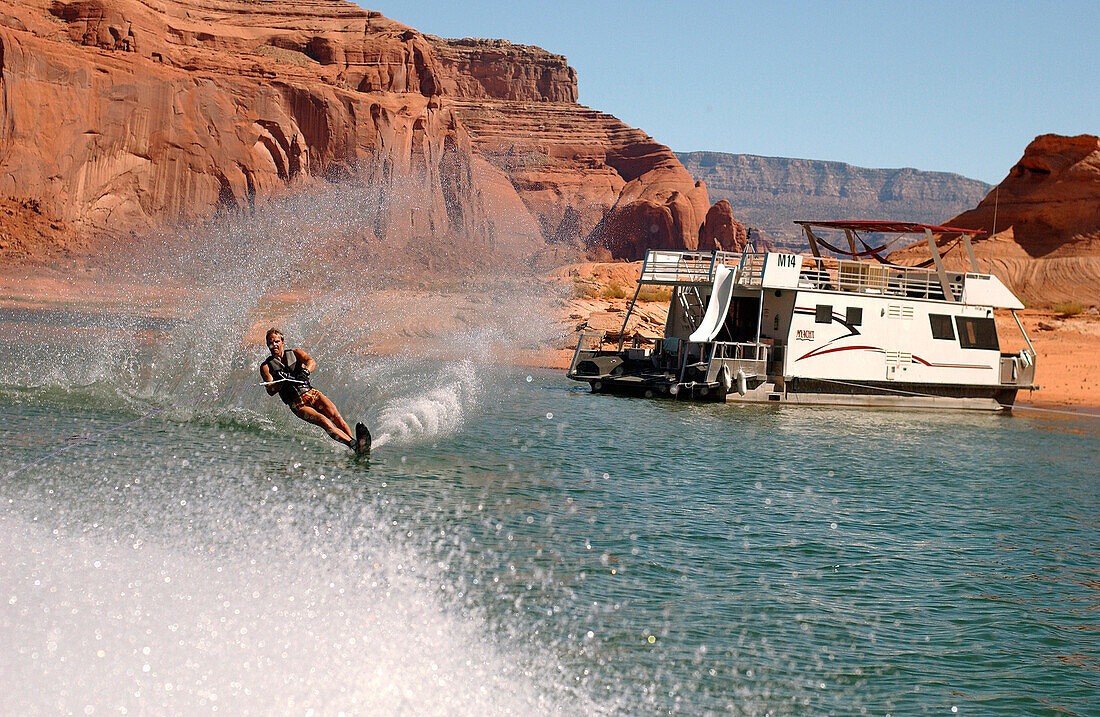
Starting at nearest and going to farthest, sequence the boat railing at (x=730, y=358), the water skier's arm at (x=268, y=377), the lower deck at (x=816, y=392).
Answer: the water skier's arm at (x=268, y=377) → the boat railing at (x=730, y=358) → the lower deck at (x=816, y=392)

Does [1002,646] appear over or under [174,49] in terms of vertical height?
under

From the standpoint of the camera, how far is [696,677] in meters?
7.89

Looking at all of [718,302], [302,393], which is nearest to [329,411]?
[302,393]

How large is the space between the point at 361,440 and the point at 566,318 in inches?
1246

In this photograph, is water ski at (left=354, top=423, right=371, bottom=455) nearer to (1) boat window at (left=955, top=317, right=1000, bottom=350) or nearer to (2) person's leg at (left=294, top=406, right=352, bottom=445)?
(2) person's leg at (left=294, top=406, right=352, bottom=445)

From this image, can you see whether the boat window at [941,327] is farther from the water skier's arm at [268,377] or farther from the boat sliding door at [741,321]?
the water skier's arm at [268,377]

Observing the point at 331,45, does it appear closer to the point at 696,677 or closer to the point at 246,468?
the point at 246,468

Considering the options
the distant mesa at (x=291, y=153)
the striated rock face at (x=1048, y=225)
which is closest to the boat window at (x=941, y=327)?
the distant mesa at (x=291, y=153)

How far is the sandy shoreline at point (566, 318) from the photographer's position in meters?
38.1

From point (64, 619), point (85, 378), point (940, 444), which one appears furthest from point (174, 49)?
point (64, 619)

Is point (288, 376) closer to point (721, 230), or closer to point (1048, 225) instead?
point (1048, 225)

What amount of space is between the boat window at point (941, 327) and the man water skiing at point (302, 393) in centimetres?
2047

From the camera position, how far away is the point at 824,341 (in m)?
29.5

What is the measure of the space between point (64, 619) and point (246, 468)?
24.6 feet
